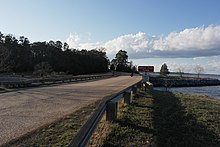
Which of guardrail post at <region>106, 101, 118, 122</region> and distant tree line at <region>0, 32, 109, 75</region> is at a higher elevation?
distant tree line at <region>0, 32, 109, 75</region>

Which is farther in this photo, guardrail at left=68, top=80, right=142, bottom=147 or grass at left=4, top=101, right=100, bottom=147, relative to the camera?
grass at left=4, top=101, right=100, bottom=147

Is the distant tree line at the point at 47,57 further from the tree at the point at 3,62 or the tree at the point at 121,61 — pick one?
the tree at the point at 3,62

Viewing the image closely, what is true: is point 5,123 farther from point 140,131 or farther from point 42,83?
point 42,83

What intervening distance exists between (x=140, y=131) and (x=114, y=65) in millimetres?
149542

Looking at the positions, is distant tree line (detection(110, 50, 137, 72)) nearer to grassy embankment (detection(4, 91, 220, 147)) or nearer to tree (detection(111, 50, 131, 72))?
tree (detection(111, 50, 131, 72))

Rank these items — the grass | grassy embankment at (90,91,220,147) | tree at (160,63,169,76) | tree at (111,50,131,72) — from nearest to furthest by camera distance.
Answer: the grass
grassy embankment at (90,91,220,147)
tree at (160,63,169,76)
tree at (111,50,131,72)

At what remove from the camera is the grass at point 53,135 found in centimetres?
553

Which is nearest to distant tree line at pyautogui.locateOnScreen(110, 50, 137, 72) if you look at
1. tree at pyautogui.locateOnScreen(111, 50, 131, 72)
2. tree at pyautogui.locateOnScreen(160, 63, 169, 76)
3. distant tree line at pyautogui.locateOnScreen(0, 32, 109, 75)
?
tree at pyautogui.locateOnScreen(111, 50, 131, 72)

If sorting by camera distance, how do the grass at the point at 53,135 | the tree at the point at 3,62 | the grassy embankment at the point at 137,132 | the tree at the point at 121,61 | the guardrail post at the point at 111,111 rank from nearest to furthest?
the grass at the point at 53,135 → the grassy embankment at the point at 137,132 → the guardrail post at the point at 111,111 → the tree at the point at 3,62 → the tree at the point at 121,61

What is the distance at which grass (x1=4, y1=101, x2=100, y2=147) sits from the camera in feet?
18.1

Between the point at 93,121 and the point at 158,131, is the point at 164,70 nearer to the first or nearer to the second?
the point at 158,131

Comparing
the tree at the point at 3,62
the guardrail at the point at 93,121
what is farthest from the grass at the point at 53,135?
the tree at the point at 3,62

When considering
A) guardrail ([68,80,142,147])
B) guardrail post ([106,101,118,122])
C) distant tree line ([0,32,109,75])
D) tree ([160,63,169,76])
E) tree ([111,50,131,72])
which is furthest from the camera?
tree ([111,50,131,72])

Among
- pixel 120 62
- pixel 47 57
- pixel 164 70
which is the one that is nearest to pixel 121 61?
pixel 120 62
